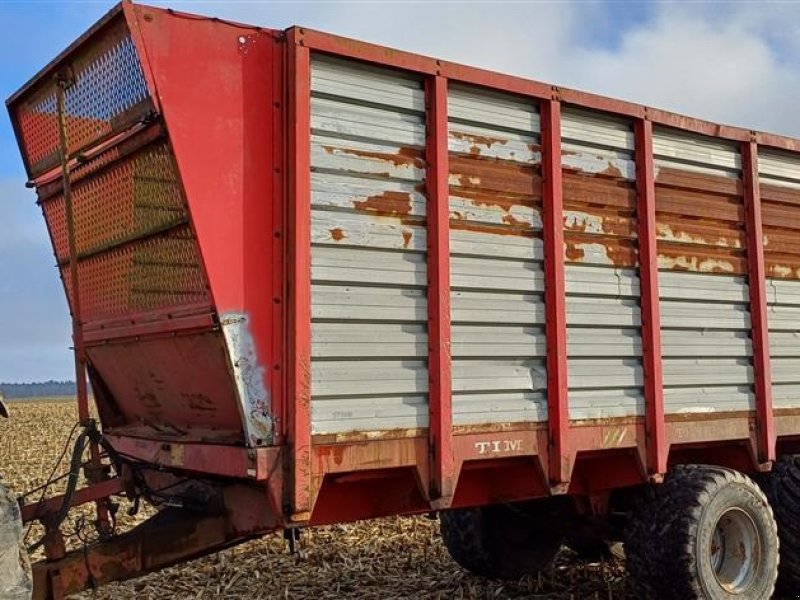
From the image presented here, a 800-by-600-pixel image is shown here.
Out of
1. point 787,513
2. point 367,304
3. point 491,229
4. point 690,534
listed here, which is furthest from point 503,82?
point 787,513

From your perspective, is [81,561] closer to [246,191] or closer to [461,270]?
[246,191]

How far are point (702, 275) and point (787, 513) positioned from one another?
1.81m

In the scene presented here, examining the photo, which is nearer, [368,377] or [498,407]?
[368,377]

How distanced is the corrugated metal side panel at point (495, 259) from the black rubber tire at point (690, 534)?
45.6 inches

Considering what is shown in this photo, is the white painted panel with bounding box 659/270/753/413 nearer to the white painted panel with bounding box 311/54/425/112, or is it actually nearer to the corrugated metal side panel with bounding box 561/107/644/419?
the corrugated metal side panel with bounding box 561/107/644/419

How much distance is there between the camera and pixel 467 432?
4863mm

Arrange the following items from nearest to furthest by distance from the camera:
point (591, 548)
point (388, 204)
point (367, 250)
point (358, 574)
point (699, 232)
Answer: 1. point (367, 250)
2. point (388, 204)
3. point (699, 232)
4. point (358, 574)
5. point (591, 548)

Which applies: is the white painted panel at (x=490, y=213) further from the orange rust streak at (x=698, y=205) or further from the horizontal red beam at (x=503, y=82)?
the orange rust streak at (x=698, y=205)

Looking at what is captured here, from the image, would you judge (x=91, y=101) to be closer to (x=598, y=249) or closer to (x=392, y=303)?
(x=392, y=303)

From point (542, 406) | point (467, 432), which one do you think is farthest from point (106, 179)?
point (542, 406)

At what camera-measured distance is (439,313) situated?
4746mm

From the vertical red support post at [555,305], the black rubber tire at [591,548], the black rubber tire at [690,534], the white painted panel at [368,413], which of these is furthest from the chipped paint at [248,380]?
the black rubber tire at [591,548]

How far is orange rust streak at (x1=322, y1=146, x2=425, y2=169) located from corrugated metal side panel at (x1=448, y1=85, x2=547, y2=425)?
0.22 m

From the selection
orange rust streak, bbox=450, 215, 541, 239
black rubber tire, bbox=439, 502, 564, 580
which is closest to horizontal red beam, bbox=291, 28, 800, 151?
orange rust streak, bbox=450, 215, 541, 239
